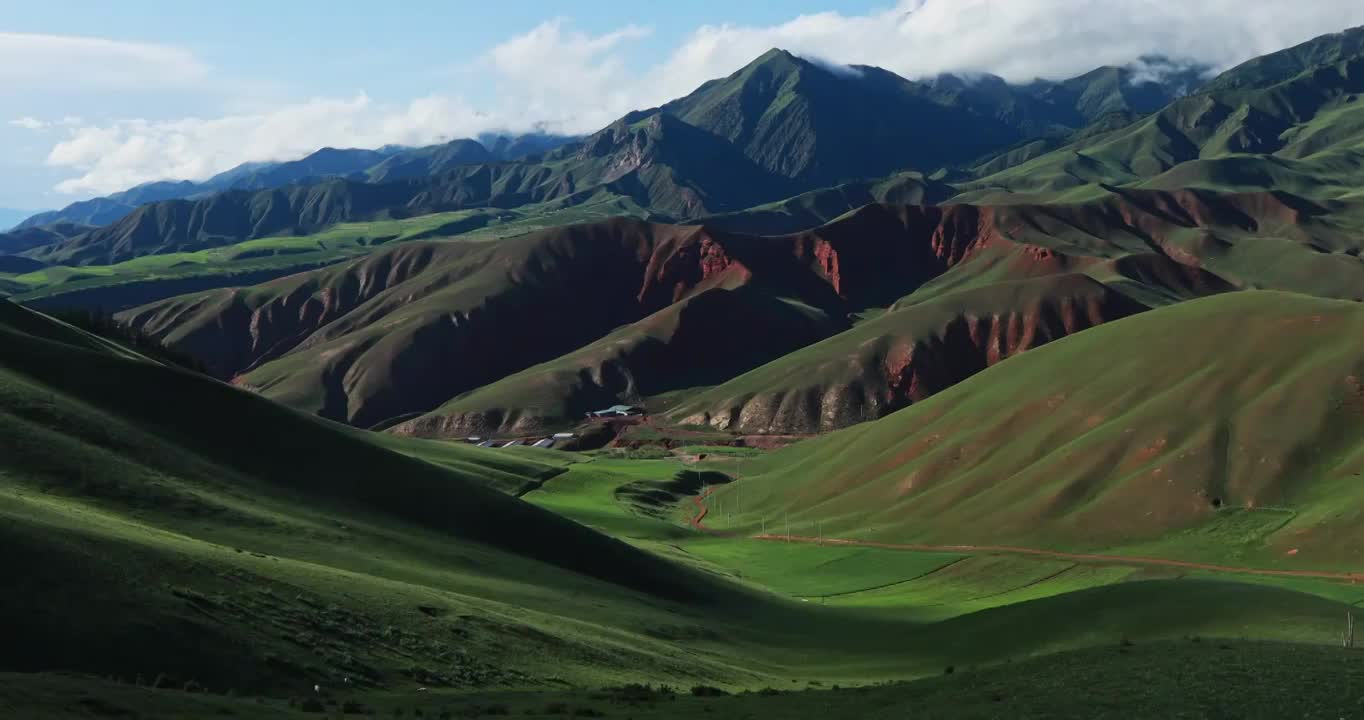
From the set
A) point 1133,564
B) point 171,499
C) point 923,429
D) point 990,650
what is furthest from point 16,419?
point 923,429

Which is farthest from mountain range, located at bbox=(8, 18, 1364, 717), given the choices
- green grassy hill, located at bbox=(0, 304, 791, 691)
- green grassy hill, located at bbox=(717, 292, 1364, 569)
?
green grassy hill, located at bbox=(717, 292, 1364, 569)

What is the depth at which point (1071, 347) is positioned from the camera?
155250 mm

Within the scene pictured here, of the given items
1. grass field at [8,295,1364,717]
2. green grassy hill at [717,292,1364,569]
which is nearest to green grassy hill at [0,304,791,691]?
grass field at [8,295,1364,717]

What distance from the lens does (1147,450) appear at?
119750 millimetres

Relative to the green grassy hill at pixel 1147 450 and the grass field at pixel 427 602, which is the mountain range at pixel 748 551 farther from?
the green grassy hill at pixel 1147 450

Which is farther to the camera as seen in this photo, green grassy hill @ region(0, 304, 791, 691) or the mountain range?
green grassy hill @ region(0, 304, 791, 691)

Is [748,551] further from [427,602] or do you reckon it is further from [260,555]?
[427,602]

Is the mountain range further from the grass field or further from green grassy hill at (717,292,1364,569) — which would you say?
green grassy hill at (717,292,1364,569)

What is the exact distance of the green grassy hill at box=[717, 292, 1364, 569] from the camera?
350 ft

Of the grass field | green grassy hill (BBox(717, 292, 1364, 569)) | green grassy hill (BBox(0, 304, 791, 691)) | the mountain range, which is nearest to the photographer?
the grass field

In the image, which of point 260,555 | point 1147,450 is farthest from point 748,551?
point 260,555

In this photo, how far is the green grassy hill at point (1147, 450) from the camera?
4205 inches

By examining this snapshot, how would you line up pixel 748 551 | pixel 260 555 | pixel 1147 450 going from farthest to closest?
pixel 748 551 < pixel 1147 450 < pixel 260 555

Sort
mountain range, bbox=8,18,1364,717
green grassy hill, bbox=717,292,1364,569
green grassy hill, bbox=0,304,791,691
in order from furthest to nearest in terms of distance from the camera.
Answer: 1. green grassy hill, bbox=717,292,1364,569
2. green grassy hill, bbox=0,304,791,691
3. mountain range, bbox=8,18,1364,717
